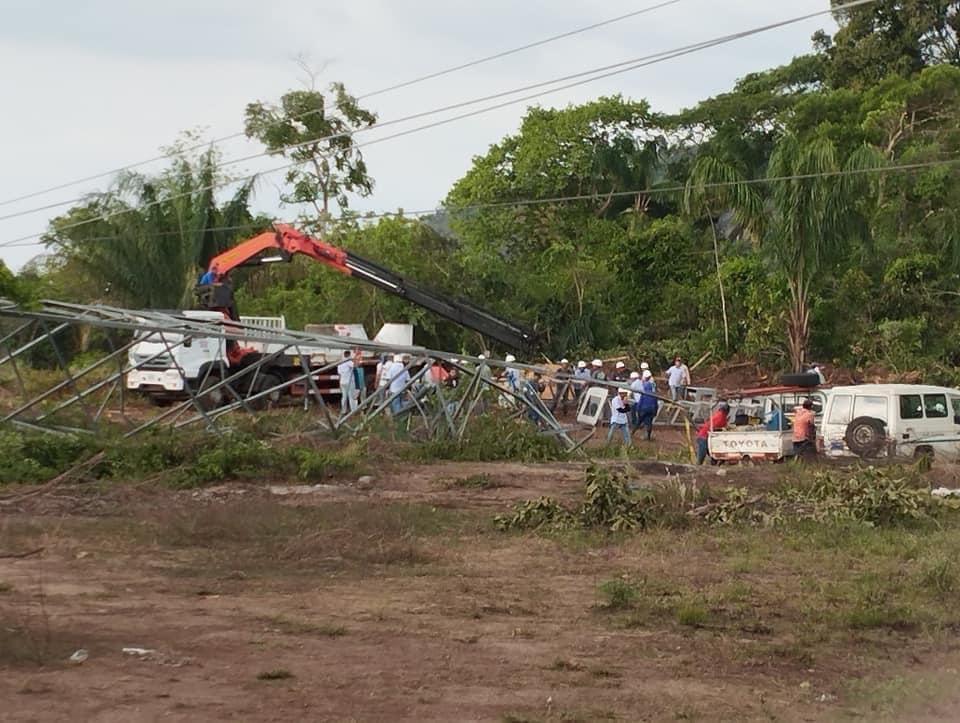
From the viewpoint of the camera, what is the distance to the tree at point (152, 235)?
43.5 metres

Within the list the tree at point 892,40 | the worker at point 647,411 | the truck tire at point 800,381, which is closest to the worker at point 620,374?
the worker at point 647,411

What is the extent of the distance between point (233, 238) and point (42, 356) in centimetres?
977

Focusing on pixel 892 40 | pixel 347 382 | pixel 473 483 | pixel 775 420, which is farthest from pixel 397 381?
pixel 892 40

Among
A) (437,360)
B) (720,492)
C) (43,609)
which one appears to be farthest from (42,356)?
(43,609)

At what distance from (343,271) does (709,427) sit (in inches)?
575

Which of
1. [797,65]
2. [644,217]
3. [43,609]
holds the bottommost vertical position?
[43,609]

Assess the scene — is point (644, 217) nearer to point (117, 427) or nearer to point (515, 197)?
point (515, 197)

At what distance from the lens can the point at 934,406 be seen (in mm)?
24656

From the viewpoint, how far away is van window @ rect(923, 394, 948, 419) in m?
24.6

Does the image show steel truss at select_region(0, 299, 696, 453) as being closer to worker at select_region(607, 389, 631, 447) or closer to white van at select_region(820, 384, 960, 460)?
worker at select_region(607, 389, 631, 447)

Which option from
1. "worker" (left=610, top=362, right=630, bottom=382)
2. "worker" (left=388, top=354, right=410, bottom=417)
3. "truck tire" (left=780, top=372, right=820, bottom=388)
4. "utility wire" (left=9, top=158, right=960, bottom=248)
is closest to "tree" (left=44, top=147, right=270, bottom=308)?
"utility wire" (left=9, top=158, right=960, bottom=248)

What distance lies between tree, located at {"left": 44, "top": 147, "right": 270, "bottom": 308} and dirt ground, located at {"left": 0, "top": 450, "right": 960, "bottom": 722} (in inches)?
1112

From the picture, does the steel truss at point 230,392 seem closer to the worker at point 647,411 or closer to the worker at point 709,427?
the worker at point 709,427

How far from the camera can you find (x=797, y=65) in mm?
60281
